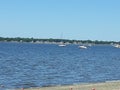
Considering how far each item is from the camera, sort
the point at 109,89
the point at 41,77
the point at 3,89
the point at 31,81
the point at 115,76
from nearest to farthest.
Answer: the point at 109,89, the point at 3,89, the point at 31,81, the point at 41,77, the point at 115,76

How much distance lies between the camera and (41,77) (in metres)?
64.4

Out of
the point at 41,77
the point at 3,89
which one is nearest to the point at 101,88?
the point at 3,89

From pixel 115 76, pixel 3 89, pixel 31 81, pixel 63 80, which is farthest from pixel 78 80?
pixel 3 89

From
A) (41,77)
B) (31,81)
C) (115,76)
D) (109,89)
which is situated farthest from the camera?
(115,76)

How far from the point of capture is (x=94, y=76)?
224 feet

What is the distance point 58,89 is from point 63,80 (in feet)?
57.2

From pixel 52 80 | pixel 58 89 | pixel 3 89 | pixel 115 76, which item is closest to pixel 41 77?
pixel 52 80

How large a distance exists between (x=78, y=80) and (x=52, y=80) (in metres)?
3.32

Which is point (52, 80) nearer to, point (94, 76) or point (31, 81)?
point (31, 81)

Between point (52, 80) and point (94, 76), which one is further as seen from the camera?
point (94, 76)

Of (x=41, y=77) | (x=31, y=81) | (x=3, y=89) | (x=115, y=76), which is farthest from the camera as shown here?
(x=115, y=76)

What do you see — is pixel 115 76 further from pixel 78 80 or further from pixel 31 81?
pixel 31 81

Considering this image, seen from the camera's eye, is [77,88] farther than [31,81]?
No

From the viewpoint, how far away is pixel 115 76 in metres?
69.9
